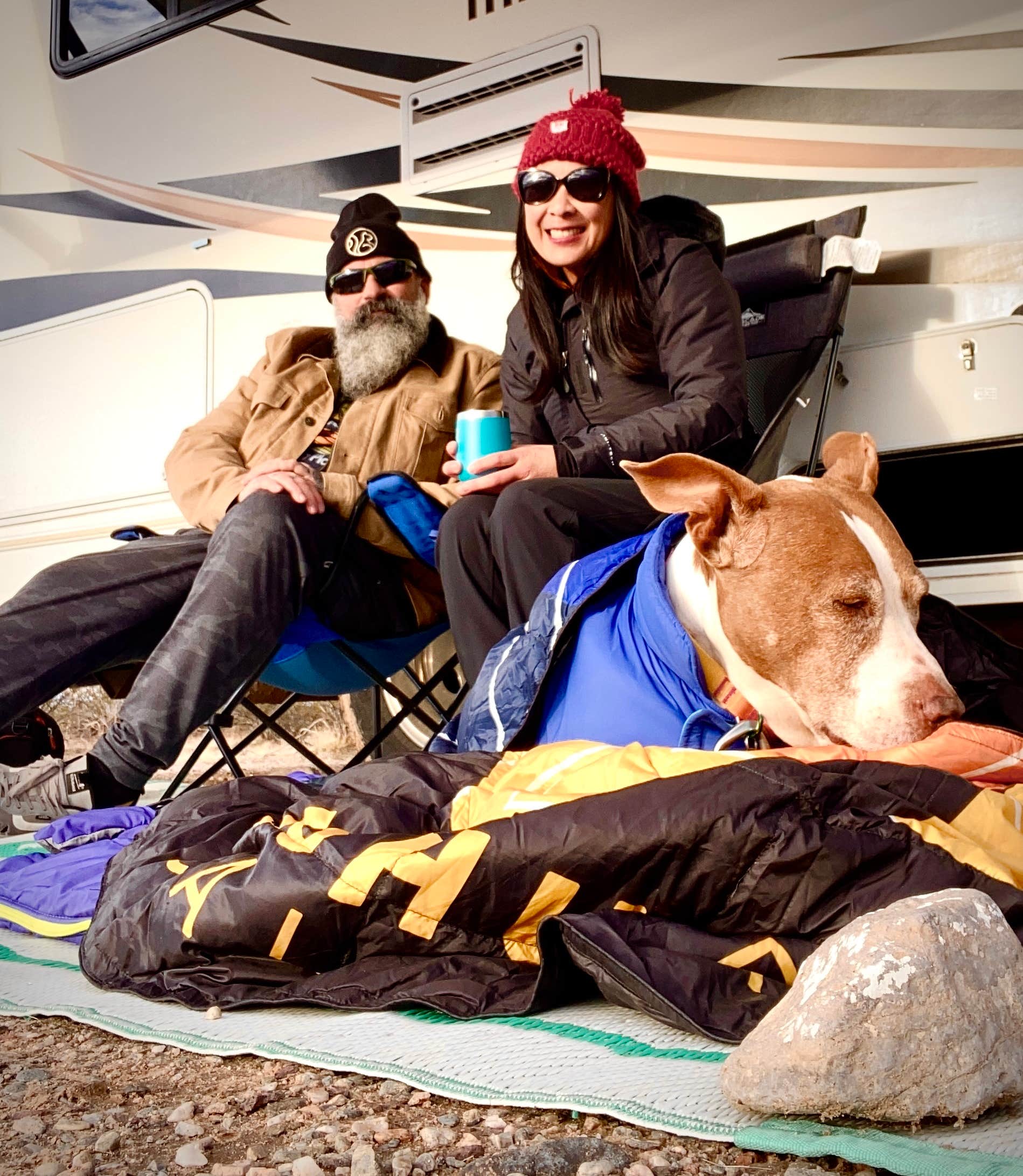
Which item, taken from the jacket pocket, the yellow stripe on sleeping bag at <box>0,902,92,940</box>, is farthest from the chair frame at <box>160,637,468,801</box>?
the yellow stripe on sleeping bag at <box>0,902,92,940</box>

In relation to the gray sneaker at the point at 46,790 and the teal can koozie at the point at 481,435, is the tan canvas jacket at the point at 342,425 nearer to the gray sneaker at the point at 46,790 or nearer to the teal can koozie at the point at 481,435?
the teal can koozie at the point at 481,435

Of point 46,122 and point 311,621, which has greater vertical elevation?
point 46,122

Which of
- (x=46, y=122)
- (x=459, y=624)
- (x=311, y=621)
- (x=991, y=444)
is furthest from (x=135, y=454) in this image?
(x=991, y=444)

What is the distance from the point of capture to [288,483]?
112 inches

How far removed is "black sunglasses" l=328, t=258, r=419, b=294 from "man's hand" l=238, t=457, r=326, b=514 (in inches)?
32.6

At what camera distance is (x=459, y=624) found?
103 inches

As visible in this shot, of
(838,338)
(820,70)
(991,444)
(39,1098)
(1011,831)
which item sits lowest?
(39,1098)

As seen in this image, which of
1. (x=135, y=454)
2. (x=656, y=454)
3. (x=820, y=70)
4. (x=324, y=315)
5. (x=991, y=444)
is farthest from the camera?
(x=135, y=454)

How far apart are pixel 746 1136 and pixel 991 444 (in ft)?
7.73

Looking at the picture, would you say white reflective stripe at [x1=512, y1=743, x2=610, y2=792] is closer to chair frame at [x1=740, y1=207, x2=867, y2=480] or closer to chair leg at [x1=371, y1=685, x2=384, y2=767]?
chair frame at [x1=740, y1=207, x2=867, y2=480]

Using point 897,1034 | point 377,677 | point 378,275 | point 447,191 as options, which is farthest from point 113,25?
point 897,1034

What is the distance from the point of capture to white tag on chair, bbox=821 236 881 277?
3.07 m

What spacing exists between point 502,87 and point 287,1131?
3.45 meters

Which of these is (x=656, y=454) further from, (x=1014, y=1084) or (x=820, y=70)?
(x=1014, y=1084)
